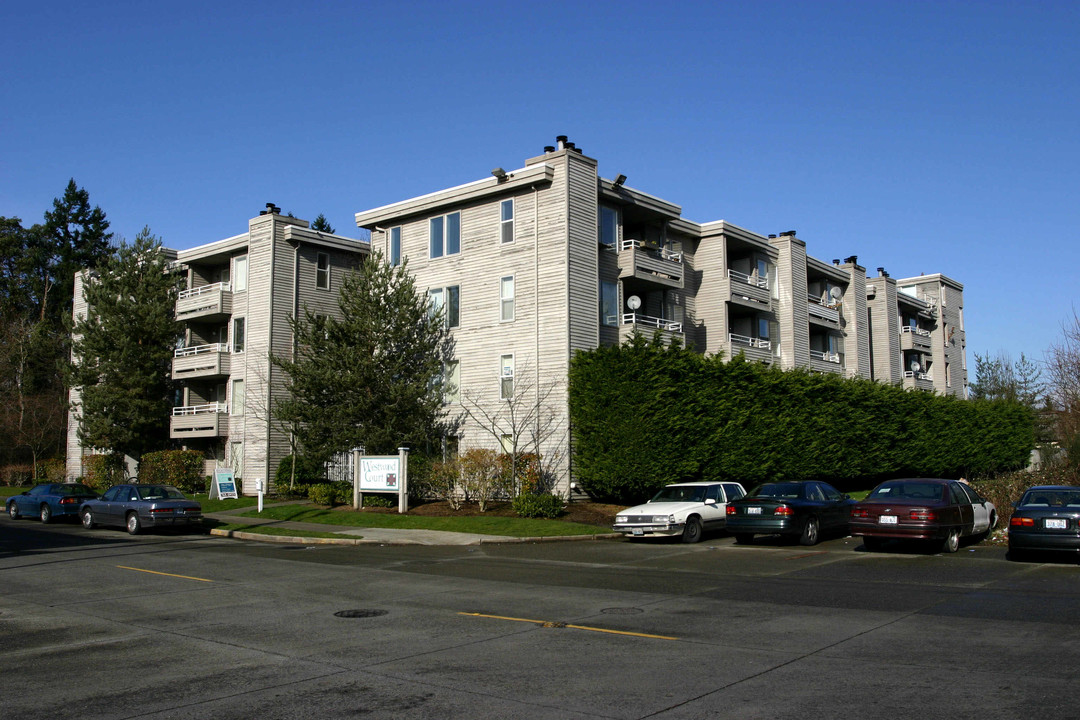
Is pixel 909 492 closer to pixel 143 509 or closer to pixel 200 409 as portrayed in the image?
pixel 143 509

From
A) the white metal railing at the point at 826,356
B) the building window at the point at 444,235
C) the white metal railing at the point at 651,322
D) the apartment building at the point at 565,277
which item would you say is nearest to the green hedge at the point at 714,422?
the apartment building at the point at 565,277

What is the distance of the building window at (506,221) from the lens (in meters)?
33.1

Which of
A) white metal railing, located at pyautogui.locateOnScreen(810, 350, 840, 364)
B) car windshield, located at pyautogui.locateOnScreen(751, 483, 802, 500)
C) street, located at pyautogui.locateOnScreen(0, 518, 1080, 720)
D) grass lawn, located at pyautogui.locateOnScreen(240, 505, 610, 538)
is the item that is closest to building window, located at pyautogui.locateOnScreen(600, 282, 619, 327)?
grass lawn, located at pyautogui.locateOnScreen(240, 505, 610, 538)

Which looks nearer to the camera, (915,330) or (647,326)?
(647,326)

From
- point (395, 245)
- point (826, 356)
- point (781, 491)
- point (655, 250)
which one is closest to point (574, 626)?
point (781, 491)

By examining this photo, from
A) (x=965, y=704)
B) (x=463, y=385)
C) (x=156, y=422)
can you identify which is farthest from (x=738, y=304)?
(x=965, y=704)

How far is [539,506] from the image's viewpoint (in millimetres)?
26344

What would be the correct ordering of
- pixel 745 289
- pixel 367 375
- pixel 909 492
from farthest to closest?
pixel 745 289
pixel 367 375
pixel 909 492

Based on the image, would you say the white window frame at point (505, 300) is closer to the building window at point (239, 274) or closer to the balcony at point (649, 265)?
the balcony at point (649, 265)

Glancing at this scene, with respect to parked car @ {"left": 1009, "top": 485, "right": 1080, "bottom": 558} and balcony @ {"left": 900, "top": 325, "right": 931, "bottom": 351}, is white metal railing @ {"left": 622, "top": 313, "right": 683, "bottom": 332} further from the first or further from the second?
balcony @ {"left": 900, "top": 325, "right": 931, "bottom": 351}

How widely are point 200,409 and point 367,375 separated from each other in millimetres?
13774

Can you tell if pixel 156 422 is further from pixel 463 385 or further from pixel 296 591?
pixel 296 591

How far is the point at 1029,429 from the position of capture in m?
56.8

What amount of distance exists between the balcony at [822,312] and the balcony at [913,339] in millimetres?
10450
